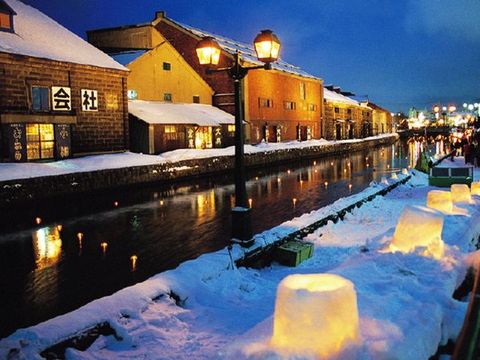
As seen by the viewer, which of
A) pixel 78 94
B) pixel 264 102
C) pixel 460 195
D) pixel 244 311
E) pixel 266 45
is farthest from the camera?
pixel 264 102

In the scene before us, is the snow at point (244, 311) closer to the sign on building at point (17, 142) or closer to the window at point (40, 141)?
the sign on building at point (17, 142)

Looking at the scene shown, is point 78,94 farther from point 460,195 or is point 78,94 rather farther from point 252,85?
point 252,85

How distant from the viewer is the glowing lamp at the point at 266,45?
372 inches

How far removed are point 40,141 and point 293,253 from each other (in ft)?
59.3

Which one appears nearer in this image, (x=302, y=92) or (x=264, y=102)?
(x=264, y=102)

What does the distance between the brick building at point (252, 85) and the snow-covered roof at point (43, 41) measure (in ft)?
29.6

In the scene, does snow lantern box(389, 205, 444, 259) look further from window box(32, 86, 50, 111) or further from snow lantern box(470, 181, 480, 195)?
window box(32, 86, 50, 111)

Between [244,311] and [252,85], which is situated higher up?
[252,85]

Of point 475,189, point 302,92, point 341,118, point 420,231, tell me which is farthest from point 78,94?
point 341,118

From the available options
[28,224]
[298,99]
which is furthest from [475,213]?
[298,99]

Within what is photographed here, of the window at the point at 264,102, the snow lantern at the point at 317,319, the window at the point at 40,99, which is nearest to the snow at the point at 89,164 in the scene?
the window at the point at 40,99

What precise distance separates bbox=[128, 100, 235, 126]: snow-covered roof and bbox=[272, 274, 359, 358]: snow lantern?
2608 cm

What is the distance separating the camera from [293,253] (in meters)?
9.27

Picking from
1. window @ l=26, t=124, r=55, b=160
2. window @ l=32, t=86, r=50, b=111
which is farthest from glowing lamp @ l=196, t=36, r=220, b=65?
window @ l=32, t=86, r=50, b=111
